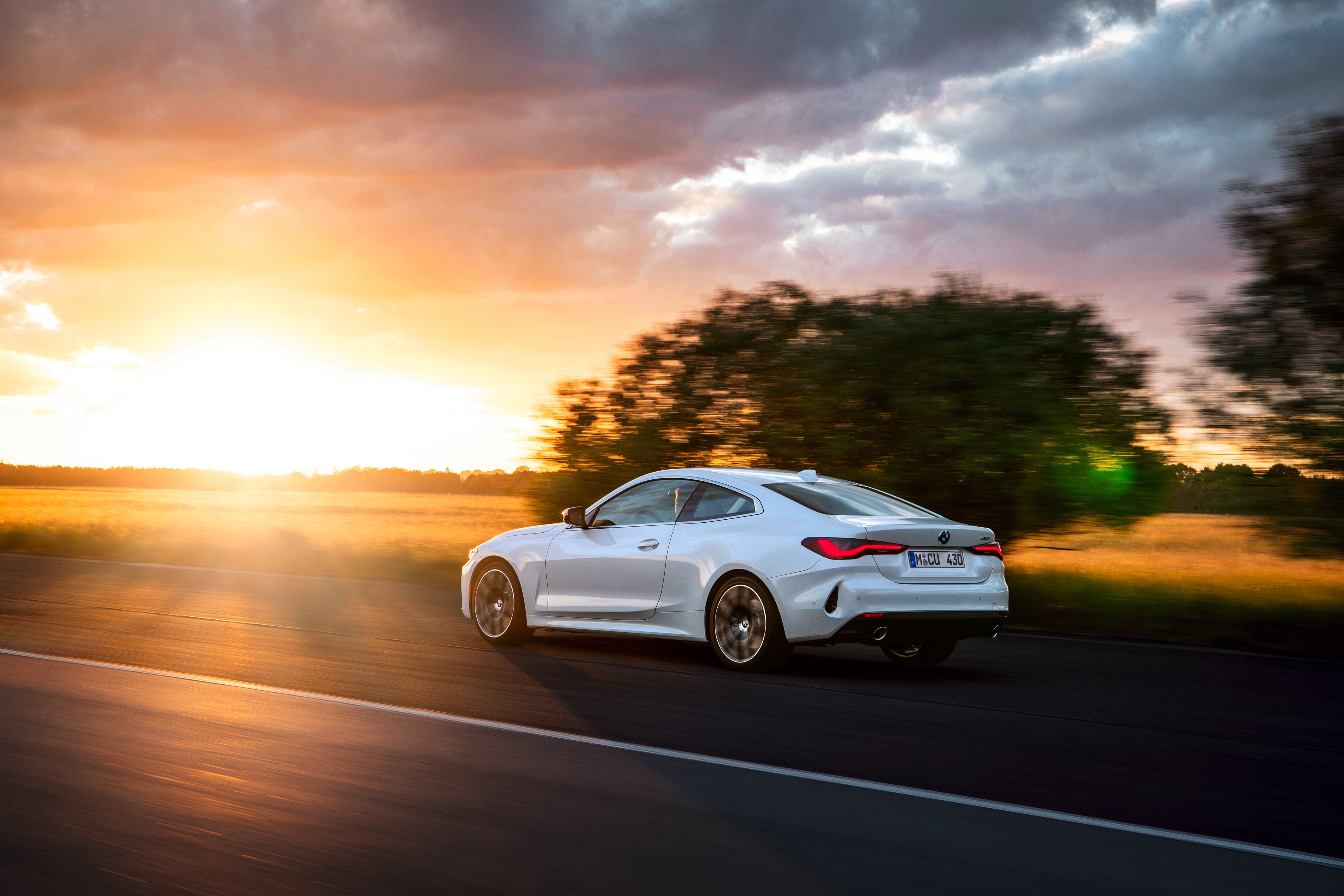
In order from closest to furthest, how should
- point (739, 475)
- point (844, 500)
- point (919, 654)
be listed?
point (844, 500) → point (739, 475) → point (919, 654)

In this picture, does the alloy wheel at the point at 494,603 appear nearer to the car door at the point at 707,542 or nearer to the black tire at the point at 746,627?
the car door at the point at 707,542

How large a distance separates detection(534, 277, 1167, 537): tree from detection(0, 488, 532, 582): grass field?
3846 millimetres

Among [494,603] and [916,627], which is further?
[494,603]

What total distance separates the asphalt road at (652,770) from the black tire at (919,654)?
0.15 m

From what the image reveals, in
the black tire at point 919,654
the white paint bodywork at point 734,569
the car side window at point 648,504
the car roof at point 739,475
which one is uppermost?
the car roof at point 739,475

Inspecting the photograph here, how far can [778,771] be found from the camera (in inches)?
238

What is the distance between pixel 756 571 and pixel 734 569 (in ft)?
0.75

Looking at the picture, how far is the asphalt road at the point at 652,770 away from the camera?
14.7 feet

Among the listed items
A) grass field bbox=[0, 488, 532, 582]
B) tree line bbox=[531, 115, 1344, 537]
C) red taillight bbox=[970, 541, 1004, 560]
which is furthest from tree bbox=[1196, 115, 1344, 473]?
grass field bbox=[0, 488, 532, 582]

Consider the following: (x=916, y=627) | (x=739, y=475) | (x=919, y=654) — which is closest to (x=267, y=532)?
(x=739, y=475)

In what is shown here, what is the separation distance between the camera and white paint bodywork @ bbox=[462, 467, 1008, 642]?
880cm

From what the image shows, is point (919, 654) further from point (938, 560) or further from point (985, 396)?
point (985, 396)

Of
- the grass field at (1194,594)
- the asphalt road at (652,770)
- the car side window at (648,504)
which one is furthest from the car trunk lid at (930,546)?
the grass field at (1194,594)

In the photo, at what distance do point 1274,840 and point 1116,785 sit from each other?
959mm
